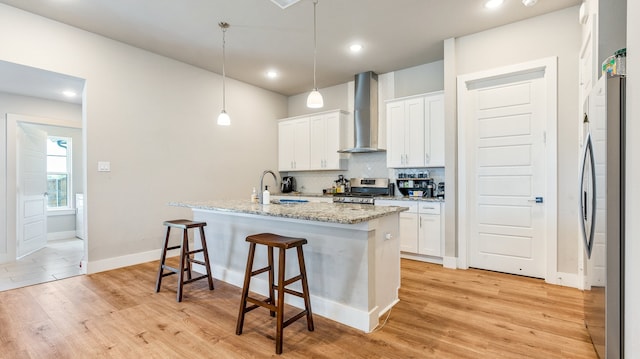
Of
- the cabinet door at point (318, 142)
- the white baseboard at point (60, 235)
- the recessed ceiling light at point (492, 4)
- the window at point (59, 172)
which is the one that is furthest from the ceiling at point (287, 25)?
the white baseboard at point (60, 235)

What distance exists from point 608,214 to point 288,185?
5.09 metres

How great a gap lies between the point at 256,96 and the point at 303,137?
1.17m

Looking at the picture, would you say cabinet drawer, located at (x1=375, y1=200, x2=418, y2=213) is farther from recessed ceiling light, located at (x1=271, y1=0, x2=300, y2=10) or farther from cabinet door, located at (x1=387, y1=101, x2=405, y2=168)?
recessed ceiling light, located at (x1=271, y1=0, x2=300, y2=10)

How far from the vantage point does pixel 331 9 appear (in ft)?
10.4

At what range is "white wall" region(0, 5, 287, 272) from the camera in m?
3.40

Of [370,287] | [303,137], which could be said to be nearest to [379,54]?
[303,137]

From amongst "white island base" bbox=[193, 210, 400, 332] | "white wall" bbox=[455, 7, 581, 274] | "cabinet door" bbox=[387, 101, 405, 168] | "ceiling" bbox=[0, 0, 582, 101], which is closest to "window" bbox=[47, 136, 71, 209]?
"ceiling" bbox=[0, 0, 582, 101]

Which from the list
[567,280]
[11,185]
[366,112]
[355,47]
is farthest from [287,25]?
[11,185]

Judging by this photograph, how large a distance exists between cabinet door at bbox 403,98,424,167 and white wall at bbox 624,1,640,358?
2.96 metres

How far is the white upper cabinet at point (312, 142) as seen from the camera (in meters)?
5.42

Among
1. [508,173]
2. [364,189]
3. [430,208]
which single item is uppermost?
[508,173]

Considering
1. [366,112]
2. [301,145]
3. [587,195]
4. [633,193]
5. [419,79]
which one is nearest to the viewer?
[633,193]

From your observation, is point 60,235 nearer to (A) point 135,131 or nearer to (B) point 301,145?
(A) point 135,131

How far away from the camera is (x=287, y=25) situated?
11.5 feet
